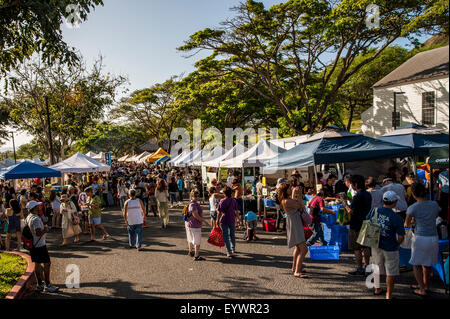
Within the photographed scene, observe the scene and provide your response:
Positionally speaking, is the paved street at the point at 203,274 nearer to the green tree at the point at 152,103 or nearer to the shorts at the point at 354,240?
the shorts at the point at 354,240

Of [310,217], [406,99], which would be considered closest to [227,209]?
[310,217]

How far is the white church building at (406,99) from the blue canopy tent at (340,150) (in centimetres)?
1167

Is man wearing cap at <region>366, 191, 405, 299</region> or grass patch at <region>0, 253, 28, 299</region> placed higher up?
man wearing cap at <region>366, 191, 405, 299</region>

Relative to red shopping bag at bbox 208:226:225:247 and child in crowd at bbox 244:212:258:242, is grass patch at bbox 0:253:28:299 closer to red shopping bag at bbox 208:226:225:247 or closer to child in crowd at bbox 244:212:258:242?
red shopping bag at bbox 208:226:225:247

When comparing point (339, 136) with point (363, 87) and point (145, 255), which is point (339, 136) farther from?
point (363, 87)

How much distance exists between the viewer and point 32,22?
8508 mm

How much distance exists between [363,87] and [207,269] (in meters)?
35.6

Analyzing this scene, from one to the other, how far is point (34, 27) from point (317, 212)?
8.79 meters

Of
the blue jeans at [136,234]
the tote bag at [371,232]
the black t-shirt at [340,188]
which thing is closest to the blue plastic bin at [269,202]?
the black t-shirt at [340,188]

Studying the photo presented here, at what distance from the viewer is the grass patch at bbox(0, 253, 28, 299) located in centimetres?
632

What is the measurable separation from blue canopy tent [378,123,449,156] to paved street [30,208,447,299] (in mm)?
4661

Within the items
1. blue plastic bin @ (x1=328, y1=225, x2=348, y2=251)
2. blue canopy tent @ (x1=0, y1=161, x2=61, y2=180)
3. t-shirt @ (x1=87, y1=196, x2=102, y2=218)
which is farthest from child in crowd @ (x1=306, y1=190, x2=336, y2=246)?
blue canopy tent @ (x1=0, y1=161, x2=61, y2=180)

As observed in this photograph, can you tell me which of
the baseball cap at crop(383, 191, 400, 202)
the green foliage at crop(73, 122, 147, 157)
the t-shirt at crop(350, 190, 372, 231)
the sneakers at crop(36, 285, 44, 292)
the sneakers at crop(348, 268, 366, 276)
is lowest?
the sneakers at crop(36, 285, 44, 292)
